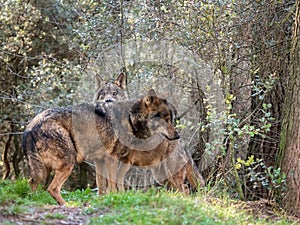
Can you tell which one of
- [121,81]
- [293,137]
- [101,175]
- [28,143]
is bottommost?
[101,175]

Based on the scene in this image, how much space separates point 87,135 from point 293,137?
3.35m

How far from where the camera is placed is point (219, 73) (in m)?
9.50

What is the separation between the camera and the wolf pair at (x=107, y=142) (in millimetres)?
7332

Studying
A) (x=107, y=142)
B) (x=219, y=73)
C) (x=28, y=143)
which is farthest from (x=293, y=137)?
(x=28, y=143)

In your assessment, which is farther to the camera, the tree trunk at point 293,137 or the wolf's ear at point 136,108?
the wolf's ear at point 136,108

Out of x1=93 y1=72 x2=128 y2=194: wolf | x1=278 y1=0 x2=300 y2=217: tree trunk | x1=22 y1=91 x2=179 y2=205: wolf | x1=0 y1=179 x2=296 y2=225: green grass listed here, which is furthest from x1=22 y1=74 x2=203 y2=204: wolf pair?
x1=93 y1=72 x2=128 y2=194: wolf

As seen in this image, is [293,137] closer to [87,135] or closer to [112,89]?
[87,135]

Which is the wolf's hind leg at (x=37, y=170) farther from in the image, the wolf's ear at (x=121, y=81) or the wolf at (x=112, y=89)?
the wolf's ear at (x=121, y=81)

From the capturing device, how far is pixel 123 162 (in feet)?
28.1

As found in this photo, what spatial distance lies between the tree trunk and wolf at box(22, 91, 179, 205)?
1.94 metres

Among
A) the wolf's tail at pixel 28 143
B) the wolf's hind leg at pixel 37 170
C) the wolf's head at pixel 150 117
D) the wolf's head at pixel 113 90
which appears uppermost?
the wolf's head at pixel 113 90

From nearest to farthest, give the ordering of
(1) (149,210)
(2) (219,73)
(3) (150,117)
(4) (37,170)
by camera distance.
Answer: (1) (149,210) → (4) (37,170) → (3) (150,117) → (2) (219,73)

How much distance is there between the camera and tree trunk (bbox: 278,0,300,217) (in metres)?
7.28

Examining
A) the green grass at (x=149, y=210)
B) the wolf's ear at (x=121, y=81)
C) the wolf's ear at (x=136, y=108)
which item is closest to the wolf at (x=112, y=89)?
the wolf's ear at (x=121, y=81)
